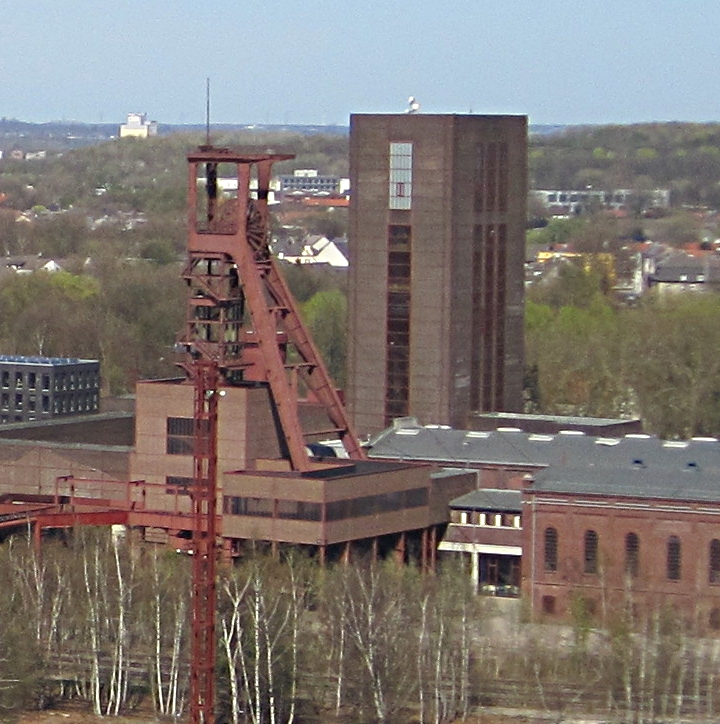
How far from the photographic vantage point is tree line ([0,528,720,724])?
5578cm

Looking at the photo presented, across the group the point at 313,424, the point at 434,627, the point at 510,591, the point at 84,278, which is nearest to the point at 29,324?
the point at 84,278

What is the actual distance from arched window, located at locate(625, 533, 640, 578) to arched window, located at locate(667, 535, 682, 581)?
0.76m

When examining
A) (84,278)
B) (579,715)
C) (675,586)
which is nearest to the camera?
(579,715)

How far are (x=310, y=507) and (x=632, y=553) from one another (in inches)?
310

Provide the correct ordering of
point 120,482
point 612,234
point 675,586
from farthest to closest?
point 612,234
point 120,482
point 675,586

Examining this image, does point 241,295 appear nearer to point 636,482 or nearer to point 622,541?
point 636,482

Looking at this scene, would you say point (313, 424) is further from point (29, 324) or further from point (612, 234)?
point (612, 234)

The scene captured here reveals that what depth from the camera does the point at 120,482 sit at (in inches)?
2857

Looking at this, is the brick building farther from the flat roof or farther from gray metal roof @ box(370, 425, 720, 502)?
the flat roof

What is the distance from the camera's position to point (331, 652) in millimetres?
57656

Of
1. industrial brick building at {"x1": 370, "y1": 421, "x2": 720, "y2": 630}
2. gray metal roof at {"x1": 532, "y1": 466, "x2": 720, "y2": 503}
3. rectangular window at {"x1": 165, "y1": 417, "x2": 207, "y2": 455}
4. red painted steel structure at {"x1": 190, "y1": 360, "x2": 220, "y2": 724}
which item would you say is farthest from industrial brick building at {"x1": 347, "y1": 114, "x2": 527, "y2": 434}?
red painted steel structure at {"x1": 190, "y1": 360, "x2": 220, "y2": 724}

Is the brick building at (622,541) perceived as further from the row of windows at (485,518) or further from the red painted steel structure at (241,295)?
the red painted steel structure at (241,295)

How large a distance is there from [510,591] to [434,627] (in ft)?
41.7

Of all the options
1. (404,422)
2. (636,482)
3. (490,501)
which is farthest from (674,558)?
(404,422)
